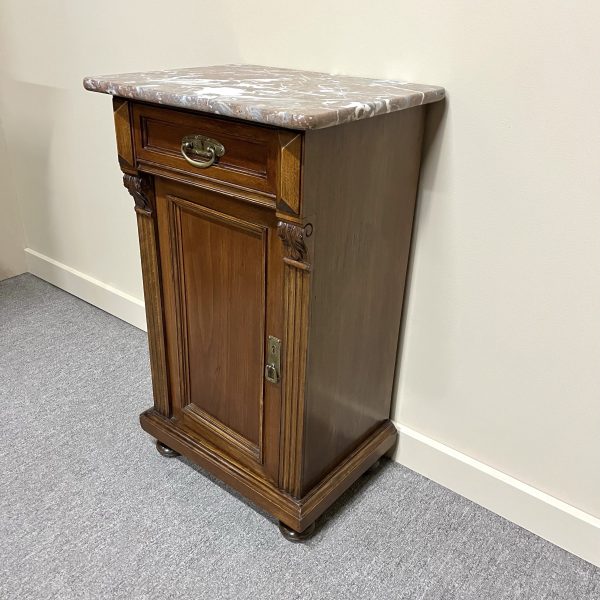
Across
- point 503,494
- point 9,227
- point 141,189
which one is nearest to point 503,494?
point 503,494

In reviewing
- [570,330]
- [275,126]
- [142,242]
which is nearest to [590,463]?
[570,330]

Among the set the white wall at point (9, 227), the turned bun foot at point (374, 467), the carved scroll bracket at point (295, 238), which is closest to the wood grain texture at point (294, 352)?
the carved scroll bracket at point (295, 238)

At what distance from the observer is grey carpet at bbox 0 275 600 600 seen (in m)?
1.20

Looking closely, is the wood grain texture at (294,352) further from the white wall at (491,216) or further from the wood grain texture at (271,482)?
the white wall at (491,216)

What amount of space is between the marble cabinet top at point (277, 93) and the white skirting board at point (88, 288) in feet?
3.30

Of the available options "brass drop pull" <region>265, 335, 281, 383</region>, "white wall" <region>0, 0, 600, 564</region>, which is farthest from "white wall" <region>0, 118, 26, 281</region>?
"brass drop pull" <region>265, 335, 281, 383</region>

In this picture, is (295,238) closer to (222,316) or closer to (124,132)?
(222,316)

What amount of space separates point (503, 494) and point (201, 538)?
68 centimetres

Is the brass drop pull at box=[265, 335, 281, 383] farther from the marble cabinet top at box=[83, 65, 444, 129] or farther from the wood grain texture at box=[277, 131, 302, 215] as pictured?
the marble cabinet top at box=[83, 65, 444, 129]

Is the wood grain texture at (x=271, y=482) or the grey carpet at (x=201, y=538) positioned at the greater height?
the wood grain texture at (x=271, y=482)

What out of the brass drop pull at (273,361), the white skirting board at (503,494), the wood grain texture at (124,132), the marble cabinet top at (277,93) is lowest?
the white skirting board at (503,494)

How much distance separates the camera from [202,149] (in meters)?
1.04

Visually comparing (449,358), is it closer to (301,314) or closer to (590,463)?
(590,463)

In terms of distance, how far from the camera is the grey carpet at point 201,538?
3.93 feet
